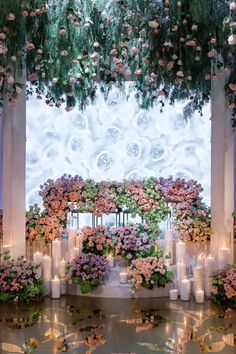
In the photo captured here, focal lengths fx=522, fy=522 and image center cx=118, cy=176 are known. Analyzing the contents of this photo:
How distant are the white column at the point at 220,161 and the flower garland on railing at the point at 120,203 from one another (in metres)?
0.69

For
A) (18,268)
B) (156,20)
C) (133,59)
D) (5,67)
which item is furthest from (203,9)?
(18,268)

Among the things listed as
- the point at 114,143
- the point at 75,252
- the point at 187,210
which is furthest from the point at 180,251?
the point at 114,143

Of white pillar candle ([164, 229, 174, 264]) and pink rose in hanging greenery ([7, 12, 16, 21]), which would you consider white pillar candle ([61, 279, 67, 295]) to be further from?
pink rose in hanging greenery ([7, 12, 16, 21])

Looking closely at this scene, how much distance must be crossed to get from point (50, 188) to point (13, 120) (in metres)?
1.46

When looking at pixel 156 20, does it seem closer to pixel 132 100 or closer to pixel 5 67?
pixel 5 67

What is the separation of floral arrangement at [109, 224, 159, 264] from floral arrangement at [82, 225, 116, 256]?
0.08 meters

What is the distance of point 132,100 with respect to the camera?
909cm

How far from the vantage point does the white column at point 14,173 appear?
6.35 meters

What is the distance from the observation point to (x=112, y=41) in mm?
6164

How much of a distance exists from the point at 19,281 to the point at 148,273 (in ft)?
4.86

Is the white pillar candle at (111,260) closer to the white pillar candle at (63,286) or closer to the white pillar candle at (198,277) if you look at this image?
the white pillar candle at (63,286)

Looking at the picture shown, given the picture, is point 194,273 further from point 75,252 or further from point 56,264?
point 56,264

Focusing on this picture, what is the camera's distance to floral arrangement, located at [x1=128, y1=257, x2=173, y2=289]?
6.05 meters

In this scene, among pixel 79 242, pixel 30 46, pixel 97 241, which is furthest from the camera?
pixel 79 242
